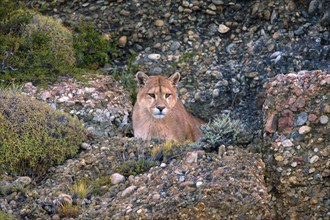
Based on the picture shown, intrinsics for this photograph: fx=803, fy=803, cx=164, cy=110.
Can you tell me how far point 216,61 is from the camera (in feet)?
44.3

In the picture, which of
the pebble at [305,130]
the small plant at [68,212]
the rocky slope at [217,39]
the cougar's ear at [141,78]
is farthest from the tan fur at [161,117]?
the small plant at [68,212]

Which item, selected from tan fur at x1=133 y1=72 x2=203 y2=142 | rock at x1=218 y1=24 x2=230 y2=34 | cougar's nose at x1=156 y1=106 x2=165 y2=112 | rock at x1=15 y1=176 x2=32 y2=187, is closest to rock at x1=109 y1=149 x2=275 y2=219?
rock at x1=15 y1=176 x2=32 y2=187

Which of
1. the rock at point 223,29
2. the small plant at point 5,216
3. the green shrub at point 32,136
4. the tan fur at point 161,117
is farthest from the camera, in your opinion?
the rock at point 223,29

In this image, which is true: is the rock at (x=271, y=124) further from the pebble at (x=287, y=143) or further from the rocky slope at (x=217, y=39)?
the rocky slope at (x=217, y=39)

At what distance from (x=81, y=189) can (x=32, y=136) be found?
1.24m

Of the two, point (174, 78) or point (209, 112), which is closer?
point (174, 78)

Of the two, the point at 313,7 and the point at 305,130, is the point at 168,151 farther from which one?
the point at 313,7

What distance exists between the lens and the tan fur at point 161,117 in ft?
40.0

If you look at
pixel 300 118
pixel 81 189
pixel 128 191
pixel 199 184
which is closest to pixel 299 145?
pixel 300 118

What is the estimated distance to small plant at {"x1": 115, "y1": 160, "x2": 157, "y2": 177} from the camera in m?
9.83

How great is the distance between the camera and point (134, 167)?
9.91 meters

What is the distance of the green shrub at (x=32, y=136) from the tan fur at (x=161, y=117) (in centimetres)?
179

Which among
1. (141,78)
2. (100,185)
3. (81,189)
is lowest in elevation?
(141,78)

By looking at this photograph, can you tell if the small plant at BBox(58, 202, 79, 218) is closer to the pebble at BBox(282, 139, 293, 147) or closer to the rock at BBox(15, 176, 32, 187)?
the rock at BBox(15, 176, 32, 187)
